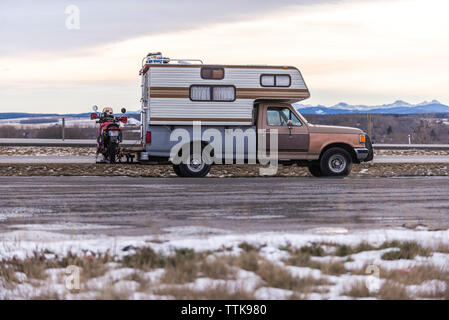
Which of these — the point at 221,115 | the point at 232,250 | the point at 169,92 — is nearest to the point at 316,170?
the point at 221,115

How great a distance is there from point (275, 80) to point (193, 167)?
9.92 feet

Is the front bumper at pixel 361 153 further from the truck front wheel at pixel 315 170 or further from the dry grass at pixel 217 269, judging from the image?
the dry grass at pixel 217 269

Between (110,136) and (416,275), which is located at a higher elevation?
(110,136)

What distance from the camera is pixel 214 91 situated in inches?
687

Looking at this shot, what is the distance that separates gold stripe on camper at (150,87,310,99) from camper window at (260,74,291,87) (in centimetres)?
13

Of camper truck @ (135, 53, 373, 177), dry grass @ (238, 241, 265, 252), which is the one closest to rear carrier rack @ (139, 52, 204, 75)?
camper truck @ (135, 53, 373, 177)

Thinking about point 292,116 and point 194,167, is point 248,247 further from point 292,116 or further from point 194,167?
point 292,116

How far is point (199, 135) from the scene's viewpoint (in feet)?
57.5

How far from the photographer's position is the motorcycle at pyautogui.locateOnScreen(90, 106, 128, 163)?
1845 cm

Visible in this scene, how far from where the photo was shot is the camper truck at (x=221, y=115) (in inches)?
A: 683

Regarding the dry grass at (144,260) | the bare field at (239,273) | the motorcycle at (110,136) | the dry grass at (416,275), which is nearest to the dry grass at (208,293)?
the bare field at (239,273)
